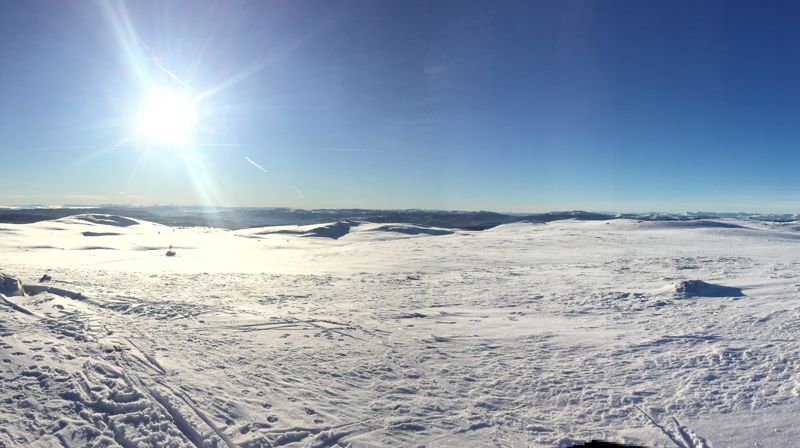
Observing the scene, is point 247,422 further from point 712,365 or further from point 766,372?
point 766,372

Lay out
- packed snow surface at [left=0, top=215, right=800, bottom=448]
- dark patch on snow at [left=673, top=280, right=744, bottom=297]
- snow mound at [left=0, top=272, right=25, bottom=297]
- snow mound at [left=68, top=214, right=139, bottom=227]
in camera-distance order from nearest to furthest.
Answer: packed snow surface at [left=0, top=215, right=800, bottom=448], snow mound at [left=0, top=272, right=25, bottom=297], dark patch on snow at [left=673, top=280, right=744, bottom=297], snow mound at [left=68, top=214, right=139, bottom=227]

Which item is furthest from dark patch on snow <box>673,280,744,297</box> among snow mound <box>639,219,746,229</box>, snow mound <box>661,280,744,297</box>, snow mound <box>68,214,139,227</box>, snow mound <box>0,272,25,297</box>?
snow mound <box>68,214,139,227</box>

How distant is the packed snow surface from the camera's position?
18.9 feet

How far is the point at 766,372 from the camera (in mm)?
7461

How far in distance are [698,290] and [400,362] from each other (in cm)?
1130

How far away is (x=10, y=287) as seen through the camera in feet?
41.3

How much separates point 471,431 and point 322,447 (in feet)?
6.72

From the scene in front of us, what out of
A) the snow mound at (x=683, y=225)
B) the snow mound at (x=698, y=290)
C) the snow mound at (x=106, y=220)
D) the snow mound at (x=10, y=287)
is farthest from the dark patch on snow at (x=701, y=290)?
the snow mound at (x=106, y=220)

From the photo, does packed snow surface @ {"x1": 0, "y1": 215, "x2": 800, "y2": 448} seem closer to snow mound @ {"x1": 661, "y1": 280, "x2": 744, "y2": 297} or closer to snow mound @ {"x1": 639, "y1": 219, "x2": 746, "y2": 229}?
snow mound @ {"x1": 661, "y1": 280, "x2": 744, "y2": 297}

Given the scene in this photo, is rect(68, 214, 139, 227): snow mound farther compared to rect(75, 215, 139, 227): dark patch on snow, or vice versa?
rect(75, 215, 139, 227): dark patch on snow

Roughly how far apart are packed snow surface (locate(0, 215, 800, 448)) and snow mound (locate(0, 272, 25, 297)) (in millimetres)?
54

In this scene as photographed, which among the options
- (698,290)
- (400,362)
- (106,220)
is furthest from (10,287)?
(106,220)

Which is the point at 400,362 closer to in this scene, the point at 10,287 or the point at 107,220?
the point at 10,287

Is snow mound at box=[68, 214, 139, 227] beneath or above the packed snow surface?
above
